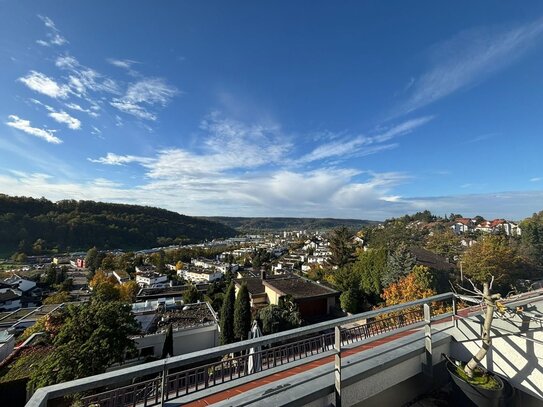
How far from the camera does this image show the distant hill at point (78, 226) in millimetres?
66750

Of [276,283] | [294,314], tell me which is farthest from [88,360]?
[276,283]

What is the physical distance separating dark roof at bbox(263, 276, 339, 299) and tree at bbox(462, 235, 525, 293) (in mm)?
11466

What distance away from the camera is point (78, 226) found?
2972 inches

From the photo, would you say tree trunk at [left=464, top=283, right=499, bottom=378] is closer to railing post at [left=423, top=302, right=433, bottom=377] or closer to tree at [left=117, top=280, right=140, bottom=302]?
railing post at [left=423, top=302, right=433, bottom=377]

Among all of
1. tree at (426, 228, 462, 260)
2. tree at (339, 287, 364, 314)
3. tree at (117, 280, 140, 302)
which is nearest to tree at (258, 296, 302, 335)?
tree at (339, 287, 364, 314)

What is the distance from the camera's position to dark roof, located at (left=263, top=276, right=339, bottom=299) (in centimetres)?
1911

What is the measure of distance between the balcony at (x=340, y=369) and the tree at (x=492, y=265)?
22191 mm

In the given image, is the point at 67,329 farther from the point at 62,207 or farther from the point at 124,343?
the point at 62,207

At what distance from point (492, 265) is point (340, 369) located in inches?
1018

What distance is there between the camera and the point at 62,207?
7900 cm

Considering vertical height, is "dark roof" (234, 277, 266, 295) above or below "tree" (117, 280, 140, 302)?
above

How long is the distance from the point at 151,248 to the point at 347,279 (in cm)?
7898

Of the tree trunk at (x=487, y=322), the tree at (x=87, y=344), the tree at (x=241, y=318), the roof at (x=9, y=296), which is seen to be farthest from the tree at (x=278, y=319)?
the roof at (x=9, y=296)

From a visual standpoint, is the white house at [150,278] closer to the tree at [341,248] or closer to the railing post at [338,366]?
the tree at [341,248]
